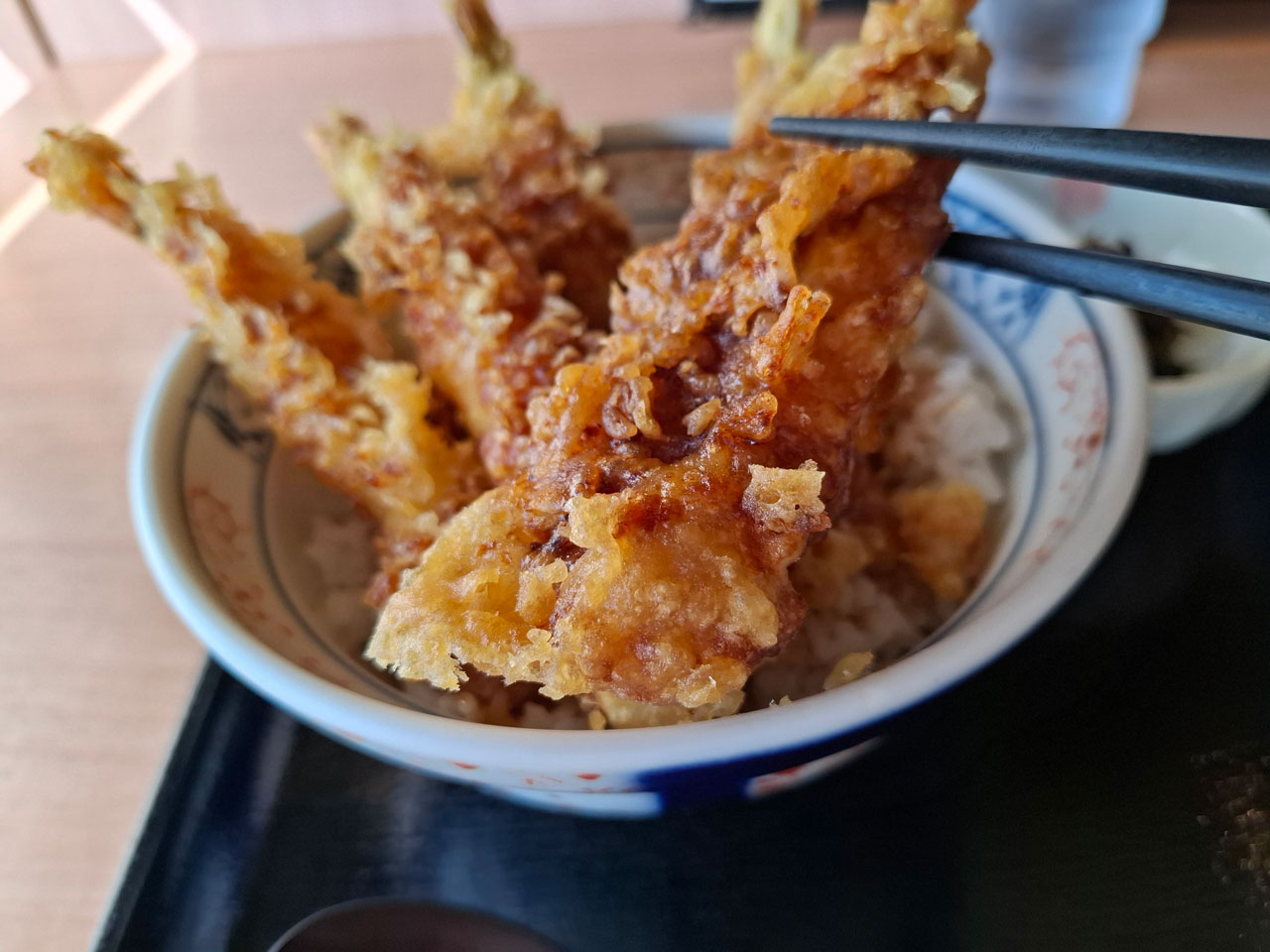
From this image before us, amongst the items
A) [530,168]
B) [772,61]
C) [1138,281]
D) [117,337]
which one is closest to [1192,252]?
[772,61]

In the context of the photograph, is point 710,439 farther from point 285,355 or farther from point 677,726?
point 285,355

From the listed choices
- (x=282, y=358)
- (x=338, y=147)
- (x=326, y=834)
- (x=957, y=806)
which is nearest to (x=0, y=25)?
(x=338, y=147)

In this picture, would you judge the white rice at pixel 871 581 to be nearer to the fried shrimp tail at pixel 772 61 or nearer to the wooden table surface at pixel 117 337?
the wooden table surface at pixel 117 337

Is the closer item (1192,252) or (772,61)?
(772,61)

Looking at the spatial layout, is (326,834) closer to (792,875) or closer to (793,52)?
(792,875)

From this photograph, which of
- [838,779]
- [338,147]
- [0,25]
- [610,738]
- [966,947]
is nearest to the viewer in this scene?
[610,738]

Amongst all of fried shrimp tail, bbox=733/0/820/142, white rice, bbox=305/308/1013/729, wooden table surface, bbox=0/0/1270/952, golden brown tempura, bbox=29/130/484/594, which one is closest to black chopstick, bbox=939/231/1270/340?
white rice, bbox=305/308/1013/729
